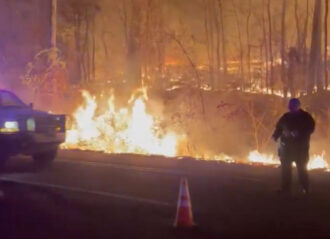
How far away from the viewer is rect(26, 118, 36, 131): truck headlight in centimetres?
1444

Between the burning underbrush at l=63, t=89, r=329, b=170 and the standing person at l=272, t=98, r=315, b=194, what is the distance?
5.49 metres

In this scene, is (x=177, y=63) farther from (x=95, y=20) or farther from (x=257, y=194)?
(x=257, y=194)

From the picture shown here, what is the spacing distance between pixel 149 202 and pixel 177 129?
16.4m

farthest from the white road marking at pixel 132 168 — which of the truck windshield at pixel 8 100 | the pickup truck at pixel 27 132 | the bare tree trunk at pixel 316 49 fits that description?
the bare tree trunk at pixel 316 49

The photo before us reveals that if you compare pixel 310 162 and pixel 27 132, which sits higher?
pixel 27 132

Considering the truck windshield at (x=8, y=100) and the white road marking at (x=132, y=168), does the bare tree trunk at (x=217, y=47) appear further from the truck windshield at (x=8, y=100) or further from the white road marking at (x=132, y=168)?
the truck windshield at (x=8, y=100)

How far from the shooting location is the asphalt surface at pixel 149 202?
27.9 feet

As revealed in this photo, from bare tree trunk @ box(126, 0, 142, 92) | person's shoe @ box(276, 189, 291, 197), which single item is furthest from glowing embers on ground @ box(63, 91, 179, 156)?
bare tree trunk @ box(126, 0, 142, 92)

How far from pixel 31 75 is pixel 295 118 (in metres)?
18.7

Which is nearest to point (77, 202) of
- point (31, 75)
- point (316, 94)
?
point (31, 75)

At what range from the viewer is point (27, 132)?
1438 centimetres

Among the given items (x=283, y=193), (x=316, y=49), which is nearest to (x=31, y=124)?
(x=283, y=193)

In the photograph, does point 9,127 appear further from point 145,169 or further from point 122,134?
point 122,134

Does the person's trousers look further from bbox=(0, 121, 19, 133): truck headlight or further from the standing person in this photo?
bbox=(0, 121, 19, 133): truck headlight
